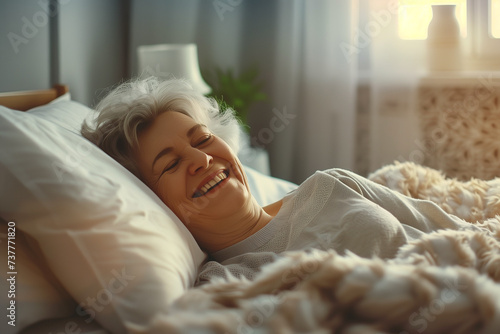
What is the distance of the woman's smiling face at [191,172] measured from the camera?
42.9 inches

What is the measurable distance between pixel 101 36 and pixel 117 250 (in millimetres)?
2254

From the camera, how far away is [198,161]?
109 cm

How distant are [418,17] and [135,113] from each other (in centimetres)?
203

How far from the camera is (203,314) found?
0.67 meters

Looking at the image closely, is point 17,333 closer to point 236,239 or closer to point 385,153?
point 236,239

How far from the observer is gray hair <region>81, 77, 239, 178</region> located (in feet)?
3.88

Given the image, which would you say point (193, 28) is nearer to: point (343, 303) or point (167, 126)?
point (167, 126)

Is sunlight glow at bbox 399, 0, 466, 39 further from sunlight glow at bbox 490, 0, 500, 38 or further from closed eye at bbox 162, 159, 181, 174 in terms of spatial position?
closed eye at bbox 162, 159, 181, 174

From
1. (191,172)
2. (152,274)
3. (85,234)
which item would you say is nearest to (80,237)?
(85,234)

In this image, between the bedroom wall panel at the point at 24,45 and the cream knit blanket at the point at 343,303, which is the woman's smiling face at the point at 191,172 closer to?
the cream knit blanket at the point at 343,303

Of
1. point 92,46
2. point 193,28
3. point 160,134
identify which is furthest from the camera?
point 193,28

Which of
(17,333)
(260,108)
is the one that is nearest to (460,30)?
(260,108)

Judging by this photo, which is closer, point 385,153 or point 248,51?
point 385,153

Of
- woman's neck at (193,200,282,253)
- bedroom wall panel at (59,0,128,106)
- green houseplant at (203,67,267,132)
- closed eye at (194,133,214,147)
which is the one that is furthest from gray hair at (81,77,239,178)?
green houseplant at (203,67,267,132)
